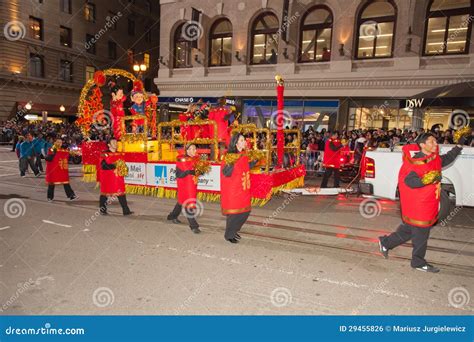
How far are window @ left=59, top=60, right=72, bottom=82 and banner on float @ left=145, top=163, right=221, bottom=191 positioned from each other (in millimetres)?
31035

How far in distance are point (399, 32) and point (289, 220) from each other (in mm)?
14554

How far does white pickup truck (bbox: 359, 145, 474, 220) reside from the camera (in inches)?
253

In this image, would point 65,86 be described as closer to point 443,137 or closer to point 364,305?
point 443,137

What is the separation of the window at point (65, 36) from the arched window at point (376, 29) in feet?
98.1

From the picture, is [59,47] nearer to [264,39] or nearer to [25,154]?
[264,39]

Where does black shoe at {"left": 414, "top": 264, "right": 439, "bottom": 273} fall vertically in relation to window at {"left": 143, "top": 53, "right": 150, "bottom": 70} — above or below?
below

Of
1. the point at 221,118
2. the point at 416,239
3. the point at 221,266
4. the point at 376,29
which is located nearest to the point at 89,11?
the point at 376,29

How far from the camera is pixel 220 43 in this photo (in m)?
21.4

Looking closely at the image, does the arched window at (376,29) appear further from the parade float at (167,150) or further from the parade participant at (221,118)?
the parade participant at (221,118)

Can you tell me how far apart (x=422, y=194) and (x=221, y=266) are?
105 inches

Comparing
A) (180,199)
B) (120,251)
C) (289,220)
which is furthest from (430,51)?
(120,251)

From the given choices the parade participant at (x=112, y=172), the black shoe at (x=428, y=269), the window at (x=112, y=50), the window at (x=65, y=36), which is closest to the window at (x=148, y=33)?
the window at (x=112, y=50)

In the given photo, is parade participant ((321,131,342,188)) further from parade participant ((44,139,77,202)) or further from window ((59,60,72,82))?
window ((59,60,72,82))

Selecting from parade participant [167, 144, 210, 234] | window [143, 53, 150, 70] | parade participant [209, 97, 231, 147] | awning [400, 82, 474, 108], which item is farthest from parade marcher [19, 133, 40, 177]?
window [143, 53, 150, 70]
